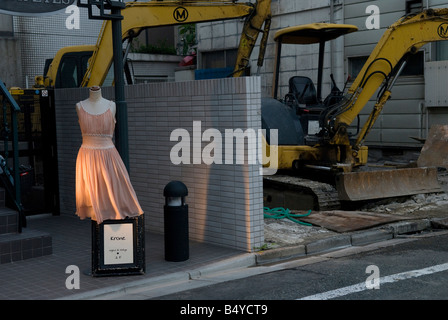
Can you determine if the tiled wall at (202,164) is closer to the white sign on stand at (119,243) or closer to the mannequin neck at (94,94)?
the white sign on stand at (119,243)

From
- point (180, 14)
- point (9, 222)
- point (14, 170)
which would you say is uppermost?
point (180, 14)

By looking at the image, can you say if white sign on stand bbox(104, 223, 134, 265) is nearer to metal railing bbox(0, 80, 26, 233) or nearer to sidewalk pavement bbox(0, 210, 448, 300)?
sidewalk pavement bbox(0, 210, 448, 300)

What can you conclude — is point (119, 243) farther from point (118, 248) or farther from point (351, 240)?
point (351, 240)

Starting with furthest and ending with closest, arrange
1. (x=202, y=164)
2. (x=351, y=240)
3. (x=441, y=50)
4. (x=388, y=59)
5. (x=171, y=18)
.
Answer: (x=441, y=50), (x=171, y=18), (x=388, y=59), (x=351, y=240), (x=202, y=164)

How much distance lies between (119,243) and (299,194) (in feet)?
16.9

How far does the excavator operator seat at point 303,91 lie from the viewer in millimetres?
13734

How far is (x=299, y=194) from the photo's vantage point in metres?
12.5

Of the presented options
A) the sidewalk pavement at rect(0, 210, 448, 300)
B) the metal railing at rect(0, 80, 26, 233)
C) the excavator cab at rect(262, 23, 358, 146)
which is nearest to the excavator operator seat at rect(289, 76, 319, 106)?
the excavator cab at rect(262, 23, 358, 146)

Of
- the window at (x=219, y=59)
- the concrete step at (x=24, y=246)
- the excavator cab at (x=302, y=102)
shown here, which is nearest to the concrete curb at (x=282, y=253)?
the concrete step at (x=24, y=246)

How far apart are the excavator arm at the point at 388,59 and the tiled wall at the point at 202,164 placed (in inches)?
153

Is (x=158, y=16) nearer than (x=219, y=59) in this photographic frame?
Yes

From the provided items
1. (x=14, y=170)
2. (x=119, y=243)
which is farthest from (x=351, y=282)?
(x=14, y=170)

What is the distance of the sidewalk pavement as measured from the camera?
7512mm
